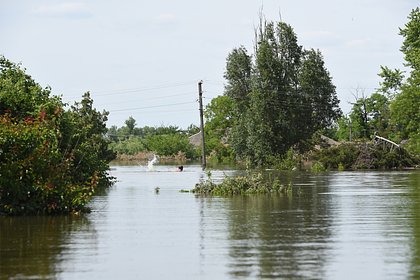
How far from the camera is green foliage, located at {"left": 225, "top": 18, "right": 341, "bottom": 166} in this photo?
8244 centimetres

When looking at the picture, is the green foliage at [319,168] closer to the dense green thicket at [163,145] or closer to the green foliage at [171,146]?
the dense green thicket at [163,145]

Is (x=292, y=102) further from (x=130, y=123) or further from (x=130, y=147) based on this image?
(x=130, y=123)

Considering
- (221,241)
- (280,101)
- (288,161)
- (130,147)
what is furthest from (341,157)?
(130,147)

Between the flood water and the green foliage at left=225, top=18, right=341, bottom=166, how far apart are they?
52.4 m

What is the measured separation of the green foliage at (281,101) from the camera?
82.4 metres

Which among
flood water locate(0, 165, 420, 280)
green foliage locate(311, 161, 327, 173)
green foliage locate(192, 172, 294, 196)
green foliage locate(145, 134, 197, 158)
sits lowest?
flood water locate(0, 165, 420, 280)

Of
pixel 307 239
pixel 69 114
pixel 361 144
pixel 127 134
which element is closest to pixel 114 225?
pixel 307 239

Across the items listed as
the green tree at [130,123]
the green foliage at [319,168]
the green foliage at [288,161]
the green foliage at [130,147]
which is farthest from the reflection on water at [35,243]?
the green tree at [130,123]

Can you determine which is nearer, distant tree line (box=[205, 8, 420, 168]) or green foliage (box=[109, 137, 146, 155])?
distant tree line (box=[205, 8, 420, 168])

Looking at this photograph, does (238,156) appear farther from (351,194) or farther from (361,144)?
(351,194)

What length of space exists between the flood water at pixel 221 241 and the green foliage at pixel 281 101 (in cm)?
5236

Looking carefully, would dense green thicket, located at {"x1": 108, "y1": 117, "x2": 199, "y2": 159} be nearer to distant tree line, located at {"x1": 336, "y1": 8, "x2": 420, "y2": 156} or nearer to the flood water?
distant tree line, located at {"x1": 336, "y1": 8, "x2": 420, "y2": 156}

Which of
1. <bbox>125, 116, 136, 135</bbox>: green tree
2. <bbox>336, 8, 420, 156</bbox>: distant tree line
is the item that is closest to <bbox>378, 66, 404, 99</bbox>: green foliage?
<bbox>336, 8, 420, 156</bbox>: distant tree line

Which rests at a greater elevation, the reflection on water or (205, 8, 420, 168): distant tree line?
(205, 8, 420, 168): distant tree line
